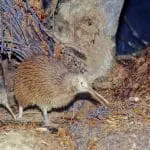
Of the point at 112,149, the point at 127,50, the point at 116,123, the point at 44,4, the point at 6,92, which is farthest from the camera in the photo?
the point at 127,50

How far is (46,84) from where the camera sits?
26.9 feet

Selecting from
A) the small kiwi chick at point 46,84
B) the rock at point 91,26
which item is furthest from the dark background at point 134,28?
the small kiwi chick at point 46,84

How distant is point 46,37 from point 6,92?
958 millimetres

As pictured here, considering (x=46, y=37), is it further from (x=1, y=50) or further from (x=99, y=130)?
(x=99, y=130)

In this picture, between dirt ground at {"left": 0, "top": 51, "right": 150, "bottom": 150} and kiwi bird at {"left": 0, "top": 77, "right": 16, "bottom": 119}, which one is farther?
kiwi bird at {"left": 0, "top": 77, "right": 16, "bottom": 119}

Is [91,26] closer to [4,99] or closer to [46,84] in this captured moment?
[4,99]

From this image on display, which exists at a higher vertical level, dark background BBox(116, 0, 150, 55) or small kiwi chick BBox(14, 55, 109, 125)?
dark background BBox(116, 0, 150, 55)

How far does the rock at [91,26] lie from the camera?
976 cm

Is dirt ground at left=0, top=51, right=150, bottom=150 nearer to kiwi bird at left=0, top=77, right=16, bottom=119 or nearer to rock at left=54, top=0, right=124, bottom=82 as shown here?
kiwi bird at left=0, top=77, right=16, bottom=119

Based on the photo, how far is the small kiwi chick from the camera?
8.07m

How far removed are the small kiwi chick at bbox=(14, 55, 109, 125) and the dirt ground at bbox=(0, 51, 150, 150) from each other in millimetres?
272

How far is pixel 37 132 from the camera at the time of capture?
26.2 ft

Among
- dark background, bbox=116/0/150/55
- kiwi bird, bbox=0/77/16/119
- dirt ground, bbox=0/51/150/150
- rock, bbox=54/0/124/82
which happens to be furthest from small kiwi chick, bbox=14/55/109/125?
dark background, bbox=116/0/150/55

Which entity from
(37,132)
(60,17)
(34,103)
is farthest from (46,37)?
(37,132)
